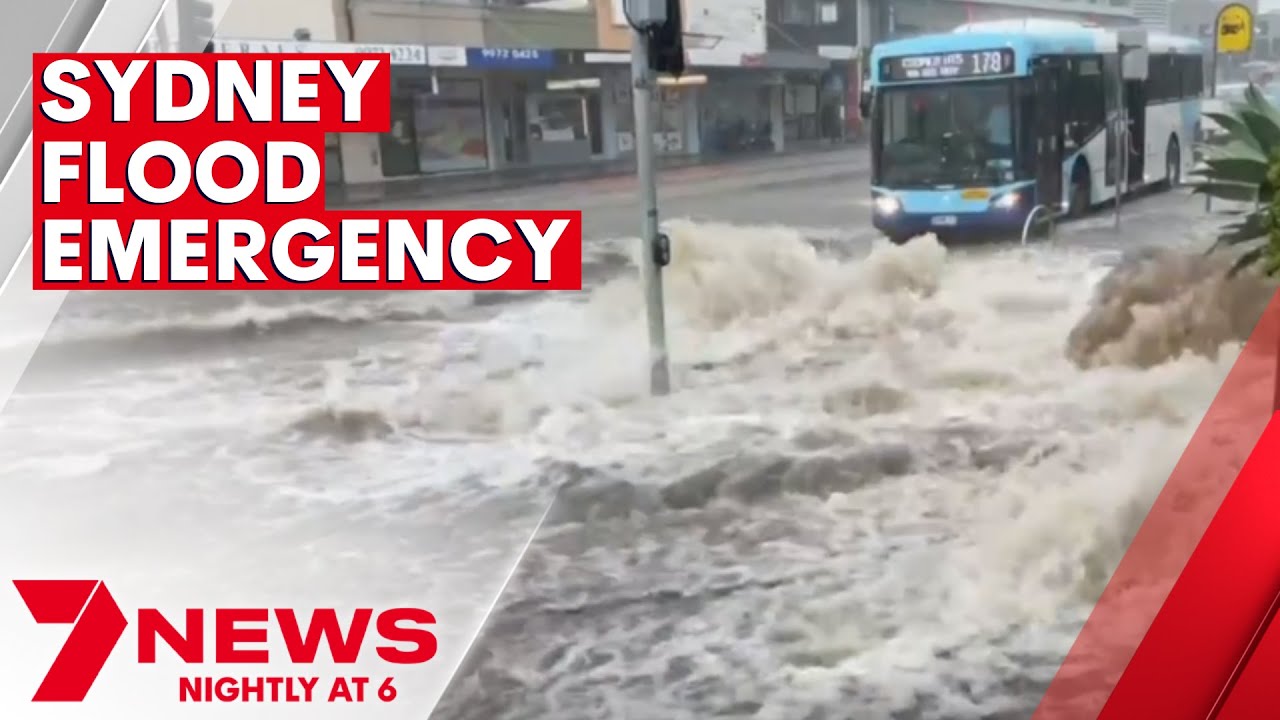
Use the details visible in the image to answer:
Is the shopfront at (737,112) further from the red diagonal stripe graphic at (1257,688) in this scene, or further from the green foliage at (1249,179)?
the red diagonal stripe graphic at (1257,688)

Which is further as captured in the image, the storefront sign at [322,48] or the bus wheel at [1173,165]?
the bus wheel at [1173,165]

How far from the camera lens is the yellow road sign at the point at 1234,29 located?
1.60 meters

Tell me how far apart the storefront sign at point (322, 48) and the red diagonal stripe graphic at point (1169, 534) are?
1.26 metres

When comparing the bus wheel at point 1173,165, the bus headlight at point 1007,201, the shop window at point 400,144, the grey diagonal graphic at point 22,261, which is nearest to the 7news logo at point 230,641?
the grey diagonal graphic at point 22,261

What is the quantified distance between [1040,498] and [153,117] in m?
1.40

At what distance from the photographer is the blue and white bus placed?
154 cm

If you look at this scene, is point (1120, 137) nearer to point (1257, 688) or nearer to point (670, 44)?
point (670, 44)

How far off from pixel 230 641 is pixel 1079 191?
144 cm

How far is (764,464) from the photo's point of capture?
1.55 meters

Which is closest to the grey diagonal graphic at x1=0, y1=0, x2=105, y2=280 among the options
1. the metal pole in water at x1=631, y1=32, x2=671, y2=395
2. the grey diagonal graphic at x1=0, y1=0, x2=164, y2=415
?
the grey diagonal graphic at x1=0, y1=0, x2=164, y2=415

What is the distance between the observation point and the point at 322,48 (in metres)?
1.47

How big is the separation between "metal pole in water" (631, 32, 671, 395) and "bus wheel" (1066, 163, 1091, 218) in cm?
62

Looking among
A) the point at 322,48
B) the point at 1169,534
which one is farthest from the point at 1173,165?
the point at 322,48

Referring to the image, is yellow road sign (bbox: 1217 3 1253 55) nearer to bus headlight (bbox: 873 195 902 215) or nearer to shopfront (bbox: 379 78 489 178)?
Result: bus headlight (bbox: 873 195 902 215)
